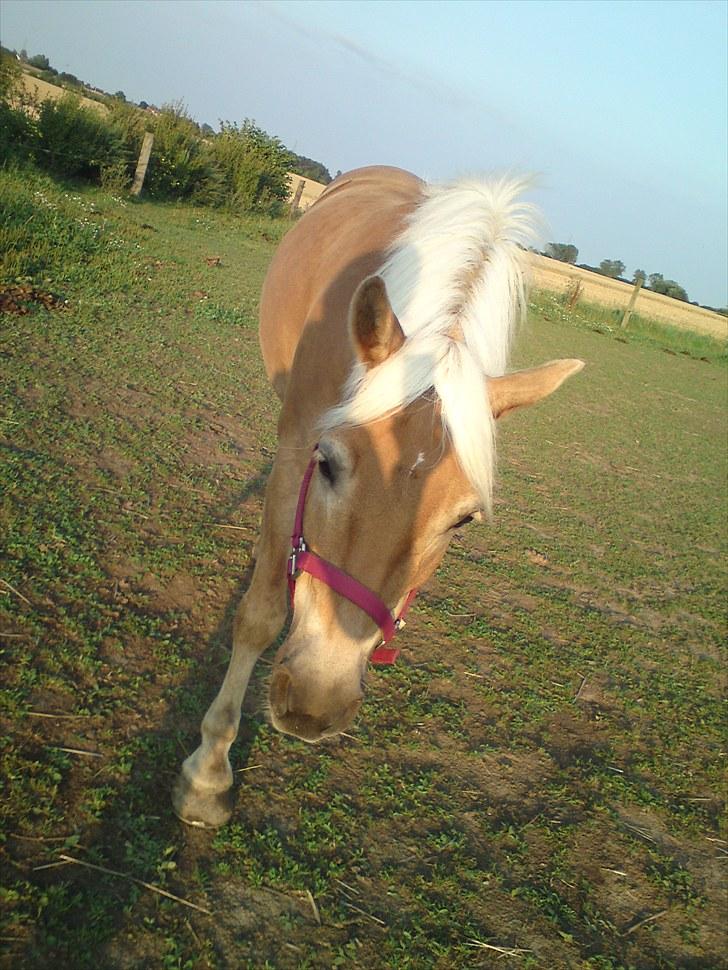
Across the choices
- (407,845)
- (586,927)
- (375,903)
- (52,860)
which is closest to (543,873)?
(586,927)

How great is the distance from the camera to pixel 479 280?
2.05 m

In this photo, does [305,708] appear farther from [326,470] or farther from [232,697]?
[232,697]

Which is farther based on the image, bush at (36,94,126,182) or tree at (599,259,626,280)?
tree at (599,259,626,280)

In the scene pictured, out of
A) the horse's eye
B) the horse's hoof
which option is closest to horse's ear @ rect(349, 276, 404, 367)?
the horse's eye

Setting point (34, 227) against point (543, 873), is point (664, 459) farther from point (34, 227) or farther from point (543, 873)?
point (34, 227)

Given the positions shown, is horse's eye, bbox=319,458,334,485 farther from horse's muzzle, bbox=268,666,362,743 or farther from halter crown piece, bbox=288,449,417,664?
horse's muzzle, bbox=268,666,362,743

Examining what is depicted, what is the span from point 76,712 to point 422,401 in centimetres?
159

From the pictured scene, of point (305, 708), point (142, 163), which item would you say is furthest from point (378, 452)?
point (142, 163)

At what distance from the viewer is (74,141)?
1487 centimetres

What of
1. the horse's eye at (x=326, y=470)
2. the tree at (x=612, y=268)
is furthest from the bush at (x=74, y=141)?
the tree at (x=612, y=268)

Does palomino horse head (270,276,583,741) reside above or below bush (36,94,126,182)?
below

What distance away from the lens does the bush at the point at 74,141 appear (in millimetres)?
14508

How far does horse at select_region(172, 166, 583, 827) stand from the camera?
5.53 feet

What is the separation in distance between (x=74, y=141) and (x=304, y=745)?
16.3 meters
